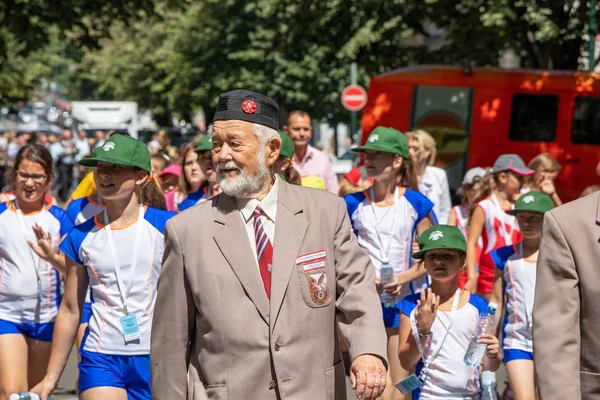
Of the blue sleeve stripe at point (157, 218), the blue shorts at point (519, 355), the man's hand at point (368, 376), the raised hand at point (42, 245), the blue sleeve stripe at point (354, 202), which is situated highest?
the blue sleeve stripe at point (354, 202)

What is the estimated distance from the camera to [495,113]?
20234 millimetres

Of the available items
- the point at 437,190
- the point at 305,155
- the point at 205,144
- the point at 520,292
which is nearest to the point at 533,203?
the point at 520,292

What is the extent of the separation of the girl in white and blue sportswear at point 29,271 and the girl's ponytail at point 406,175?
225cm

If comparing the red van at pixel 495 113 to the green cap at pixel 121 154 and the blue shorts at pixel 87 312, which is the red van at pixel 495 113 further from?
the green cap at pixel 121 154

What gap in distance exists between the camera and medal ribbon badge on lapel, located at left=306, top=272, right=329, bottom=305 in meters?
4.38

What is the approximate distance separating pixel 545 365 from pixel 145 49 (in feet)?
166

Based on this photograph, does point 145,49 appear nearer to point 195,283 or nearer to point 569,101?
point 569,101

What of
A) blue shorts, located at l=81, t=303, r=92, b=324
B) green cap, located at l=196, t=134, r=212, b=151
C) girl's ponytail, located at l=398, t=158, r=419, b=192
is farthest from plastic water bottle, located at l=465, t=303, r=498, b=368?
green cap, located at l=196, t=134, r=212, b=151

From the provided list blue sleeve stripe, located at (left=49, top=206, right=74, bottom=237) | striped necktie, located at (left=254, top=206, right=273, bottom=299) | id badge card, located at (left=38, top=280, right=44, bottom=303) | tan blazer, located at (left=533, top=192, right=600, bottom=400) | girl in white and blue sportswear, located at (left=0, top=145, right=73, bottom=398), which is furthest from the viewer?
blue sleeve stripe, located at (left=49, top=206, right=74, bottom=237)

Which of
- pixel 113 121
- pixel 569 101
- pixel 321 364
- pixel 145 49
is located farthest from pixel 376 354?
pixel 145 49

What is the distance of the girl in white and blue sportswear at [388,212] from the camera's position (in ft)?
25.3

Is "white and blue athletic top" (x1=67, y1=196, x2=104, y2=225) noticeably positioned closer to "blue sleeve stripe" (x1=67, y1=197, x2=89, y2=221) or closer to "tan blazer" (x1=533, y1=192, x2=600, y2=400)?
"blue sleeve stripe" (x1=67, y1=197, x2=89, y2=221)

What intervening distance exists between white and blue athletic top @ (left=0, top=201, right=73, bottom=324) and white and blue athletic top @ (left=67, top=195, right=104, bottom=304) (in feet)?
1.48

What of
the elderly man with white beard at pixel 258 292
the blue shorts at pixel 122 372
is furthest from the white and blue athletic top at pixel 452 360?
the elderly man with white beard at pixel 258 292
